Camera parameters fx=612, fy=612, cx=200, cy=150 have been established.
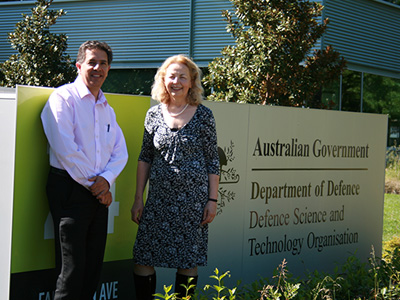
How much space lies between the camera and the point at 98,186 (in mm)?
3619

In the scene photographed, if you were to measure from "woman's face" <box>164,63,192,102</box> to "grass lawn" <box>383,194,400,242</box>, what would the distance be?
5.26m

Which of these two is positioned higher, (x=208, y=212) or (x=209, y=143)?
(x=209, y=143)

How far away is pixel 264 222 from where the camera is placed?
5.73m

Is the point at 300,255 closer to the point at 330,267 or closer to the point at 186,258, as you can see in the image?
the point at 330,267

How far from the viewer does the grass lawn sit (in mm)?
8997

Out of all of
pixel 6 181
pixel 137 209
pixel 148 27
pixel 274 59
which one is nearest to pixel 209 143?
pixel 137 209

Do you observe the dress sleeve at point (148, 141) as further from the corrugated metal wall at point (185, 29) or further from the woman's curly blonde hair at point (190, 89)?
the corrugated metal wall at point (185, 29)

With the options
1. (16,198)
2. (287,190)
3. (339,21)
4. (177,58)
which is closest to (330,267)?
(287,190)

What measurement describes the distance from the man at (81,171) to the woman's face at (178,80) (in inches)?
18.9

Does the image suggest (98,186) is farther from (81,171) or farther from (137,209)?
(137,209)

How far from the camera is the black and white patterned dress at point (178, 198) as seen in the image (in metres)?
4.07

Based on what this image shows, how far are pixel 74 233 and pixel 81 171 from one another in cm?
36

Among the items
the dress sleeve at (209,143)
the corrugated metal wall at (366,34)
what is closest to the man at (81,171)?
the dress sleeve at (209,143)

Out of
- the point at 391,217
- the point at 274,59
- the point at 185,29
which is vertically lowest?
the point at 391,217
